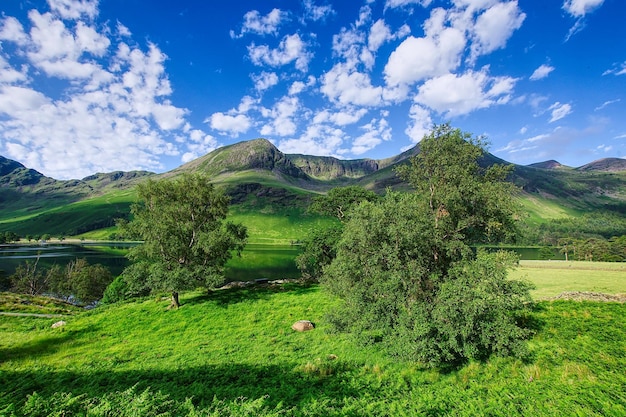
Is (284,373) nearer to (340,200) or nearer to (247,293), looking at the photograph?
(247,293)

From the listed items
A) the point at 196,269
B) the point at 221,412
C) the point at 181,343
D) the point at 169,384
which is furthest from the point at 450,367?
the point at 196,269

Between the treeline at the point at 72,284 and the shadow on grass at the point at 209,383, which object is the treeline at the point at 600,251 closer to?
the shadow on grass at the point at 209,383

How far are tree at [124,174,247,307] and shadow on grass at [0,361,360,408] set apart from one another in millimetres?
15412

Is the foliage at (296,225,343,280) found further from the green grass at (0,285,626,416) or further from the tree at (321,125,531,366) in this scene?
the tree at (321,125,531,366)

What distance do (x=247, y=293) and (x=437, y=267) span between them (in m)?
28.4

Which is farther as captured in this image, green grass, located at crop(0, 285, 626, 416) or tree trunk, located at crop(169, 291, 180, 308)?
tree trunk, located at crop(169, 291, 180, 308)

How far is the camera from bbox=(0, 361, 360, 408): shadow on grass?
51.3 feet

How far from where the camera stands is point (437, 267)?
2345 cm

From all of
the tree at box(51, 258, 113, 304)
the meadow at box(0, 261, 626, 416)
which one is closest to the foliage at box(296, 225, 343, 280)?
the meadow at box(0, 261, 626, 416)

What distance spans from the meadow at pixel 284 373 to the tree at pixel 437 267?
1753 mm

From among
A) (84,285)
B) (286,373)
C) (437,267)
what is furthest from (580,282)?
(84,285)

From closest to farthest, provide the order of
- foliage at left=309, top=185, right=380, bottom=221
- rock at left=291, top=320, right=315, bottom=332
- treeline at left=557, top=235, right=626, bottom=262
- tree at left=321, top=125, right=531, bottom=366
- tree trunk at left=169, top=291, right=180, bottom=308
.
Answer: tree at left=321, top=125, right=531, bottom=366, rock at left=291, top=320, right=315, bottom=332, tree trunk at left=169, top=291, right=180, bottom=308, foliage at left=309, top=185, right=380, bottom=221, treeline at left=557, top=235, right=626, bottom=262

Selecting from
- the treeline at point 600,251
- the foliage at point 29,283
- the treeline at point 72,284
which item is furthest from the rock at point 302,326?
the treeline at point 600,251

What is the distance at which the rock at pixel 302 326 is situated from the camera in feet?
94.0
